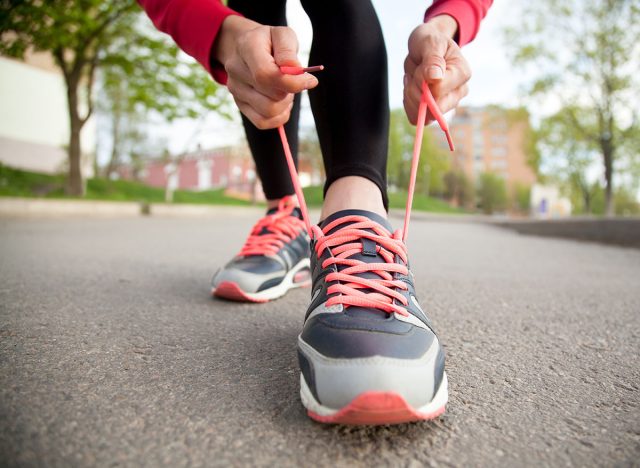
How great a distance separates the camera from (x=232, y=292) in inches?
47.1

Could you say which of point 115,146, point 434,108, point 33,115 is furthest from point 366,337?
point 115,146

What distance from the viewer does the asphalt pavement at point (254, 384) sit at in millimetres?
505

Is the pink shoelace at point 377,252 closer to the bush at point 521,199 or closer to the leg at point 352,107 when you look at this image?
the leg at point 352,107

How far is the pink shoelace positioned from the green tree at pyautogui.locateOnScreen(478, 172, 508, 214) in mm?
41154

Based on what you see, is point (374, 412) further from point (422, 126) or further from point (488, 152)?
point (488, 152)

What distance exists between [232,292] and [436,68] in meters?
0.80

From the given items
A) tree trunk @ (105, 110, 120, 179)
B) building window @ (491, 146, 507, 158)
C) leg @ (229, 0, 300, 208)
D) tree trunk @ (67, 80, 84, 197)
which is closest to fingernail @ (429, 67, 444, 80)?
leg @ (229, 0, 300, 208)

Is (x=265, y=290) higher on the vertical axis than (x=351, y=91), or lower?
lower

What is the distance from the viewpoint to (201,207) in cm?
874

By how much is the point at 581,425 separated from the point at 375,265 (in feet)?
1.28

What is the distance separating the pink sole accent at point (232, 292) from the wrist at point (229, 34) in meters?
0.59

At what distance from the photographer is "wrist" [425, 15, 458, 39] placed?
35.2 inches

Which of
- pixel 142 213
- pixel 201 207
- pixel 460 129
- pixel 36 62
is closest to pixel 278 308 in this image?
pixel 142 213

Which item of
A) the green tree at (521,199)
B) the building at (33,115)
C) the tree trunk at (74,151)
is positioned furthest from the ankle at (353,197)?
the green tree at (521,199)
